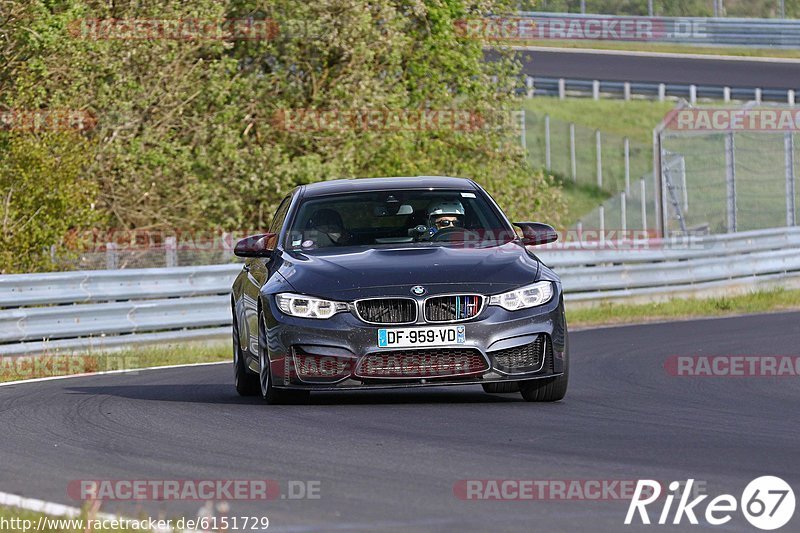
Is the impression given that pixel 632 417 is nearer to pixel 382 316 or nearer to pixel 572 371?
pixel 382 316

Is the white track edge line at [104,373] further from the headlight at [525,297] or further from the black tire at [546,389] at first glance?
the headlight at [525,297]

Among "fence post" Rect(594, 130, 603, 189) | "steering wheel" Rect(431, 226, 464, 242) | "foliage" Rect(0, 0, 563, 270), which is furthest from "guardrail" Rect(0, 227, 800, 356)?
"fence post" Rect(594, 130, 603, 189)

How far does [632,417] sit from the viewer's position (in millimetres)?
9359

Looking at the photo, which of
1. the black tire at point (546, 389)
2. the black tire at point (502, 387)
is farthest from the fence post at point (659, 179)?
the black tire at point (546, 389)

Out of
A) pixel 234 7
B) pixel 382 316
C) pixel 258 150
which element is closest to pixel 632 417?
pixel 382 316

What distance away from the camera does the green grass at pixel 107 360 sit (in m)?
15.6

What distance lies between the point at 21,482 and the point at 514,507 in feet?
7.99

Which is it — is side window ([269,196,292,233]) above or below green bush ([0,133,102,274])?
above

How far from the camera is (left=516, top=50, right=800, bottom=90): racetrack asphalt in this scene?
43719mm

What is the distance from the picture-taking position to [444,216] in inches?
434

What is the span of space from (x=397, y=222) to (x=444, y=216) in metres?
0.33

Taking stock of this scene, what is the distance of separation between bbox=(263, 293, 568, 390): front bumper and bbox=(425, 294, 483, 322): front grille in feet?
0.17

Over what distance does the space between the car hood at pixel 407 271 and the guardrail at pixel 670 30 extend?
38206 millimetres

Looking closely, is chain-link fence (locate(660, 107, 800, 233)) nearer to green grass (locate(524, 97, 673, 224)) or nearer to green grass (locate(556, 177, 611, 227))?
green grass (locate(524, 97, 673, 224))
